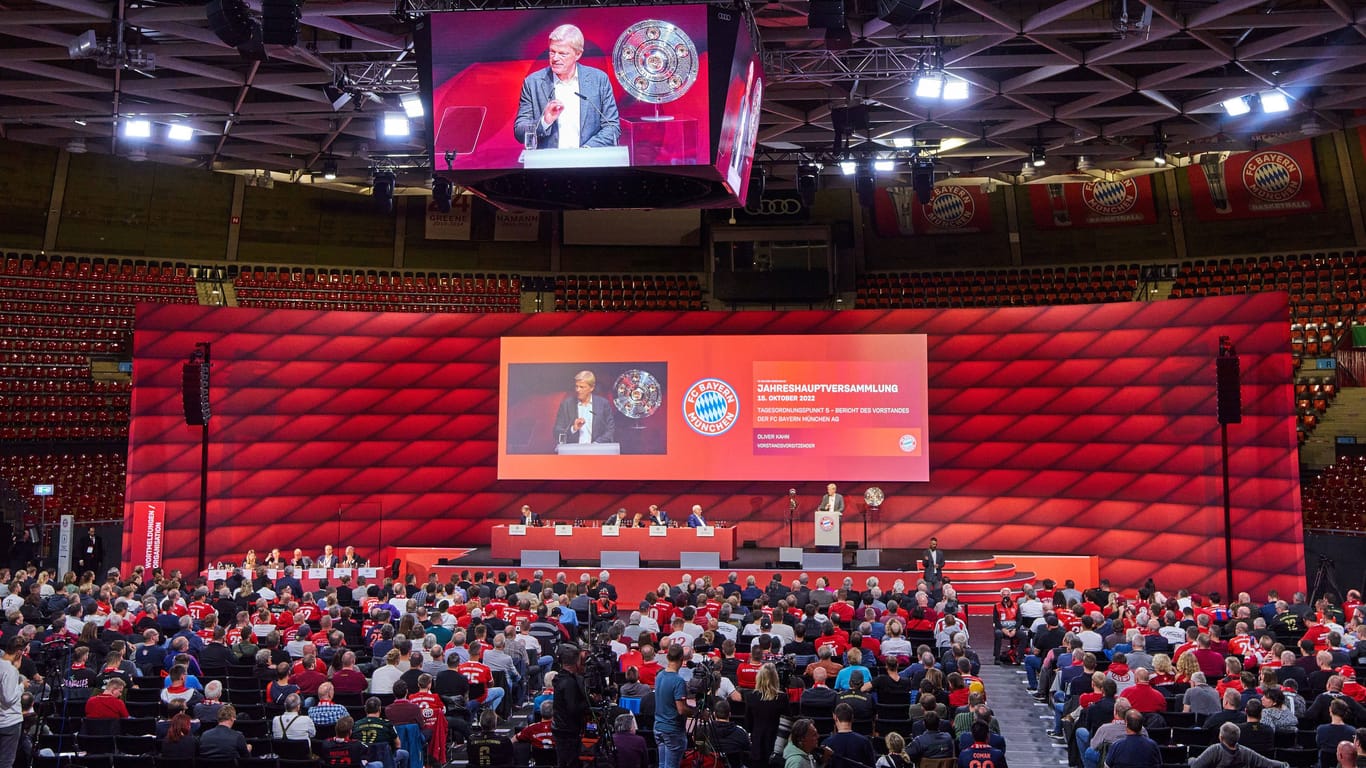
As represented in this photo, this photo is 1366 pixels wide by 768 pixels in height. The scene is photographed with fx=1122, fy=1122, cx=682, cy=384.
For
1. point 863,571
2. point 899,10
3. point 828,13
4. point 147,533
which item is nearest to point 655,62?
point 828,13

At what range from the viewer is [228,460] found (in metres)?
23.5

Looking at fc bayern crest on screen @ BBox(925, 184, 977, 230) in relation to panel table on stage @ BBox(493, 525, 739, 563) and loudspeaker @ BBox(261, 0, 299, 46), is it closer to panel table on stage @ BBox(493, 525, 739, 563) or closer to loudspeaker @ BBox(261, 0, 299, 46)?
panel table on stage @ BBox(493, 525, 739, 563)

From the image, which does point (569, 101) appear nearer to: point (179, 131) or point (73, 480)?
point (179, 131)

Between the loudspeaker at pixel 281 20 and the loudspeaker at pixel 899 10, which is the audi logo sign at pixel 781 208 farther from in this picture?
the loudspeaker at pixel 281 20

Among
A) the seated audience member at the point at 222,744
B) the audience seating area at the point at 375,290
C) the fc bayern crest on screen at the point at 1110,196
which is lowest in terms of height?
the seated audience member at the point at 222,744

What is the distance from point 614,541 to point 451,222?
12577 mm

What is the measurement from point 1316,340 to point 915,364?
8.99m

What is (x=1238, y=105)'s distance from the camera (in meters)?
20.6

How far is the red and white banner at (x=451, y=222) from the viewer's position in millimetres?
31047

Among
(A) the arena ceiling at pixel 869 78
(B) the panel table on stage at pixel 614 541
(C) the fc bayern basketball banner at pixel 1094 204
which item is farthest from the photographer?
(C) the fc bayern basketball banner at pixel 1094 204

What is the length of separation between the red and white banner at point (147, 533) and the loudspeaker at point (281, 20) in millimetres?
11798

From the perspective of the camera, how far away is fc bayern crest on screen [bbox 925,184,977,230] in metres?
30.4

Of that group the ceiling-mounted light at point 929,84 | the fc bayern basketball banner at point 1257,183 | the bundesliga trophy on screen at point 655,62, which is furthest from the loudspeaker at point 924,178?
the bundesliga trophy on screen at point 655,62

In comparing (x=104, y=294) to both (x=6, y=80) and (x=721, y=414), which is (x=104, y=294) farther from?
(x=721, y=414)
